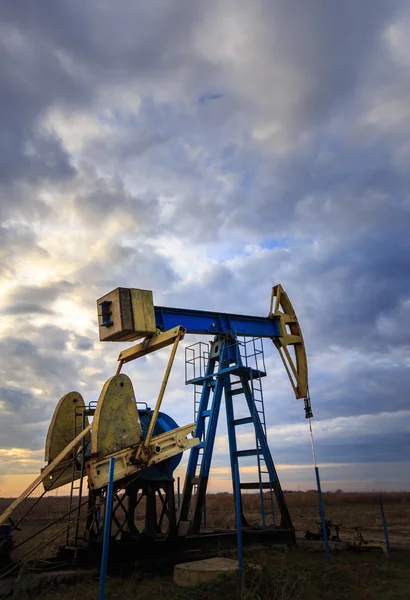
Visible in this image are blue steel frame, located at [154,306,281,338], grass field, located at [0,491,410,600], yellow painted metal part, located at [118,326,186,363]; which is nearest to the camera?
grass field, located at [0,491,410,600]

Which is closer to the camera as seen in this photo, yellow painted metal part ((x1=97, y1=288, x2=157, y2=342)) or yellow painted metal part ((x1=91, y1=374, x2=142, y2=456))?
yellow painted metal part ((x1=91, y1=374, x2=142, y2=456))

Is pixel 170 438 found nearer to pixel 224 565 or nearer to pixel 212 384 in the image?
pixel 224 565

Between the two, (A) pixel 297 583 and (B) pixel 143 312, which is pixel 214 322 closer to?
(B) pixel 143 312

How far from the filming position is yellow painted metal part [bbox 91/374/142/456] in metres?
7.32

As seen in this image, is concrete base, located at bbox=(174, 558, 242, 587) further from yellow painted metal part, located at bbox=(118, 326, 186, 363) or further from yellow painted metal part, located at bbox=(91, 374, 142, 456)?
yellow painted metal part, located at bbox=(118, 326, 186, 363)

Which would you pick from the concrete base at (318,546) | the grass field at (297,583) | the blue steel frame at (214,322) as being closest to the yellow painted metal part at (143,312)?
the blue steel frame at (214,322)

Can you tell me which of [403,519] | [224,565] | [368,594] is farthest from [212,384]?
[403,519]

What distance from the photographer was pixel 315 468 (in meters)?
8.93

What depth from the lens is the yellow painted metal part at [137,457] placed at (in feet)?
23.8

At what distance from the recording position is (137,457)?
24.8 feet

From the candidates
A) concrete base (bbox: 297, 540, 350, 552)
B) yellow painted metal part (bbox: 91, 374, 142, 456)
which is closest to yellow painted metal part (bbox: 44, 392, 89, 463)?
yellow painted metal part (bbox: 91, 374, 142, 456)

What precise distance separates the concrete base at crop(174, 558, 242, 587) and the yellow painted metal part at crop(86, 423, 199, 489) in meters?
1.62

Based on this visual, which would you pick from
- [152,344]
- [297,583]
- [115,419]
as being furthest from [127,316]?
[297,583]

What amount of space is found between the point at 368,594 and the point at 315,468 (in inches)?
106
